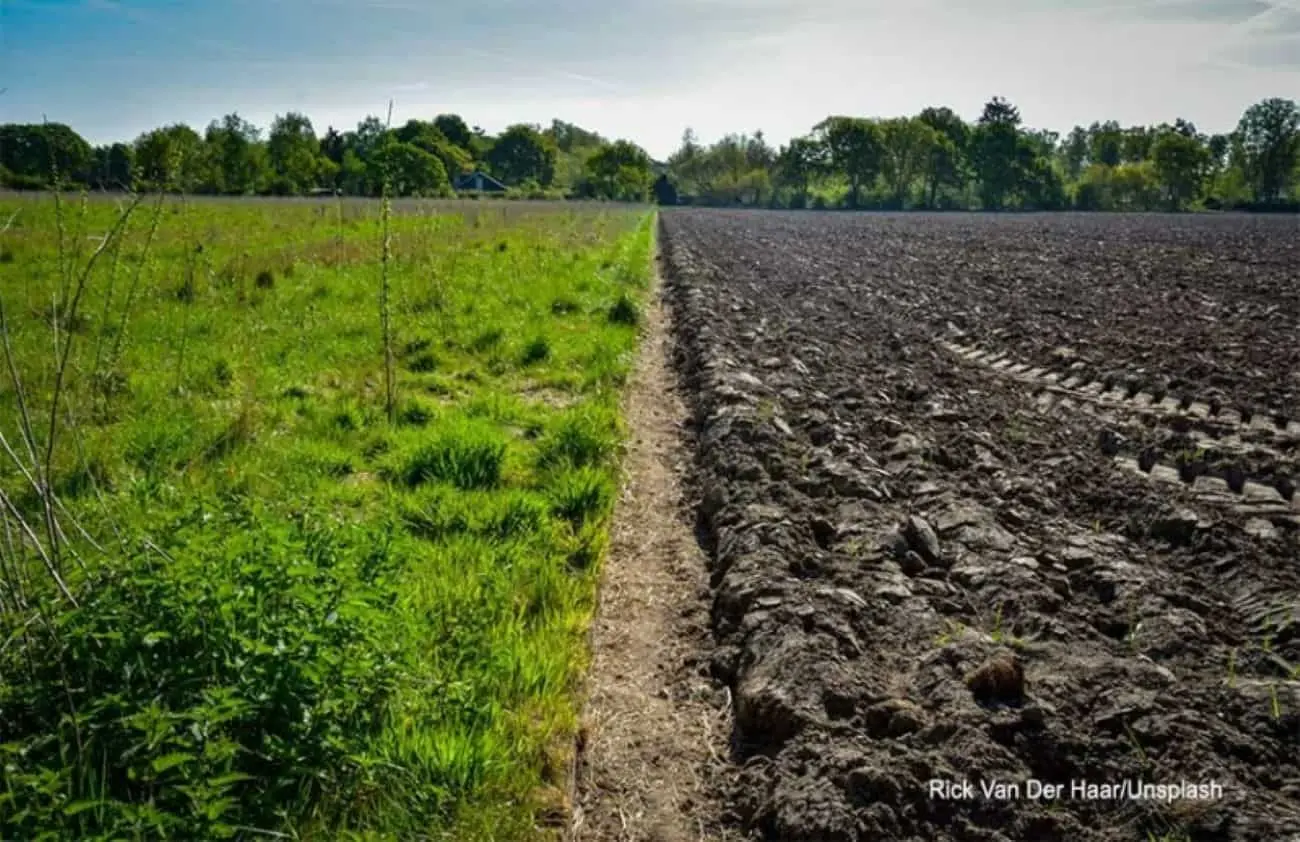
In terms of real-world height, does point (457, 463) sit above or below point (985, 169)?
below

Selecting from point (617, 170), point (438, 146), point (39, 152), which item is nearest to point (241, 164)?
point (438, 146)

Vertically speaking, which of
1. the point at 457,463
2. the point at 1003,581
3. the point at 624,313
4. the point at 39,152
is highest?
the point at 39,152

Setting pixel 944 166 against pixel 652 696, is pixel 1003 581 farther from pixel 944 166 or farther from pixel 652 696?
pixel 944 166

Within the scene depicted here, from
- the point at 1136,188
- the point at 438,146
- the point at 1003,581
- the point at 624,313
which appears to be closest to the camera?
the point at 1003,581

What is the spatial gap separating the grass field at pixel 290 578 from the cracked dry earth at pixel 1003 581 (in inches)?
38.3

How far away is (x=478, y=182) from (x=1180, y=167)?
303 feet

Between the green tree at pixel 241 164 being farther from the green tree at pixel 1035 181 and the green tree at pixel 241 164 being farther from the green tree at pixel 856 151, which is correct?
the green tree at pixel 1035 181

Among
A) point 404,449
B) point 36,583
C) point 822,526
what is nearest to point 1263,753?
point 822,526

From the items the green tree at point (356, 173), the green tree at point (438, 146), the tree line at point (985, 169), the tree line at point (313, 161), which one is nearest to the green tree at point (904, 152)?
the tree line at point (985, 169)

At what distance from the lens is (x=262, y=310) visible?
12.5 m

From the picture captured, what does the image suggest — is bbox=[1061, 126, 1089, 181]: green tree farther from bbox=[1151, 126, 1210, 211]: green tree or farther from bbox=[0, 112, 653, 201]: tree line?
bbox=[0, 112, 653, 201]: tree line

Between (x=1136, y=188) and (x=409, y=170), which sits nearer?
(x=409, y=170)

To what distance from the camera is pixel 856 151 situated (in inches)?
5094

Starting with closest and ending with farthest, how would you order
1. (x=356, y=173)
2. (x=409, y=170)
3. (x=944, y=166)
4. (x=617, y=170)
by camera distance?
(x=409, y=170) < (x=356, y=173) < (x=617, y=170) < (x=944, y=166)
